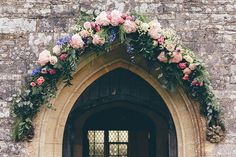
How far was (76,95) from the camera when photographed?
18.4 ft

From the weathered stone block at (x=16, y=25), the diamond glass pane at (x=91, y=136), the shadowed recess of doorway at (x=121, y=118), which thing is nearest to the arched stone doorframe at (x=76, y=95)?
the weathered stone block at (x=16, y=25)

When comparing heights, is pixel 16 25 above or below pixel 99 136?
above

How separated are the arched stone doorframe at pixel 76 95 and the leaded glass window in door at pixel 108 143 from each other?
1.61 meters

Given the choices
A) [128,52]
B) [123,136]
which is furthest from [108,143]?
[128,52]

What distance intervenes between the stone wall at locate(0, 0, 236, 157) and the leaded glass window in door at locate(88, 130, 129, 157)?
1940mm

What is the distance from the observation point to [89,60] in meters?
5.52

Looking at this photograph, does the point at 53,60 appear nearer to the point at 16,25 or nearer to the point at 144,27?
the point at 16,25

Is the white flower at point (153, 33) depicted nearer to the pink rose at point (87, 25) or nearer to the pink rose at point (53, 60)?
the pink rose at point (87, 25)

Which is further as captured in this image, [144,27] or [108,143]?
[108,143]

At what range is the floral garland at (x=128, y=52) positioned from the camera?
5.26m

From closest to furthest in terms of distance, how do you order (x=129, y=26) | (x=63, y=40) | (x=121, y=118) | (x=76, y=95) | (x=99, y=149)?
(x=129, y=26) → (x=63, y=40) → (x=76, y=95) → (x=99, y=149) → (x=121, y=118)

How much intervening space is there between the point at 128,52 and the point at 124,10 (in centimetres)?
52

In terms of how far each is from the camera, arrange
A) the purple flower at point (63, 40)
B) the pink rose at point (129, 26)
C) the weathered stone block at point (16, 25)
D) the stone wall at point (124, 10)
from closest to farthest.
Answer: the pink rose at point (129, 26)
the purple flower at point (63, 40)
the stone wall at point (124, 10)
the weathered stone block at point (16, 25)

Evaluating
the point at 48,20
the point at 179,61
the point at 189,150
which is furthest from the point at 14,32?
the point at 189,150
